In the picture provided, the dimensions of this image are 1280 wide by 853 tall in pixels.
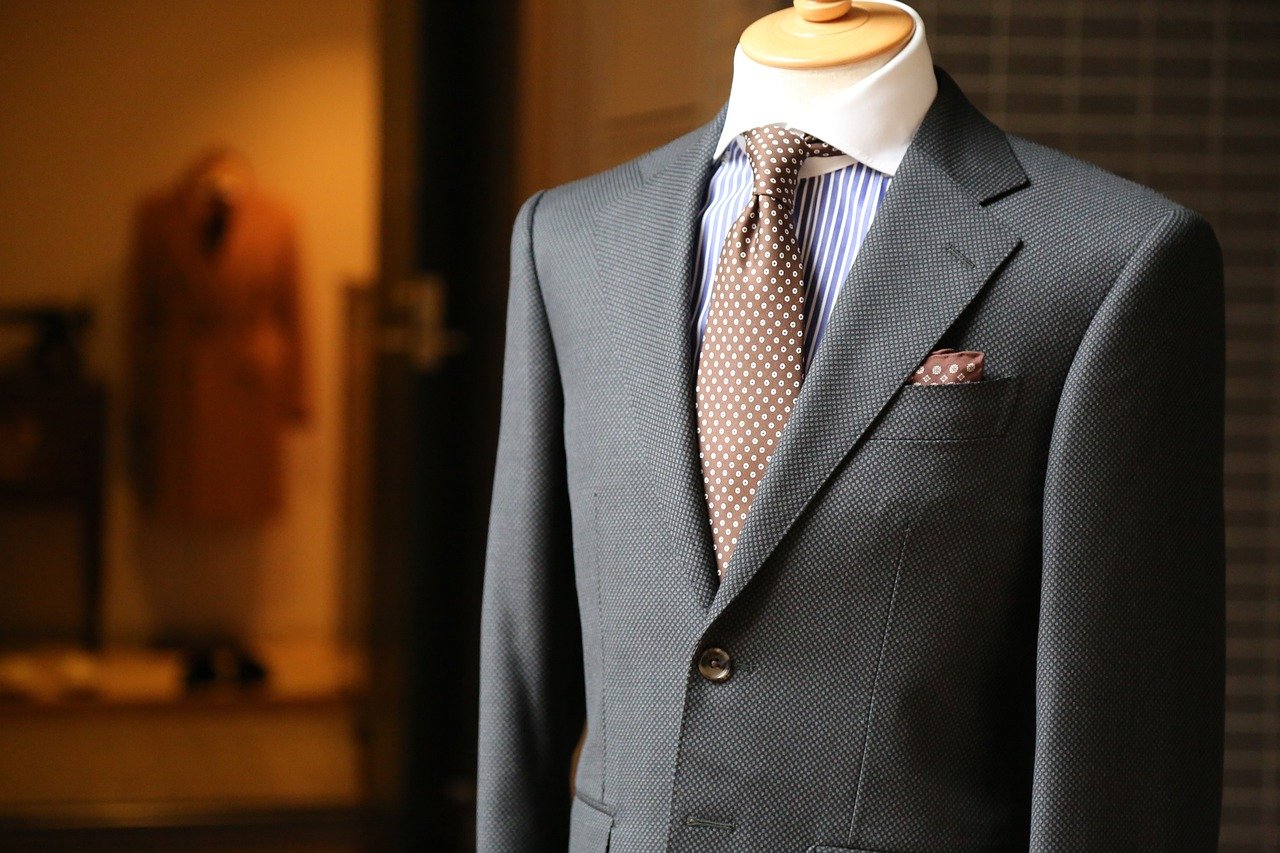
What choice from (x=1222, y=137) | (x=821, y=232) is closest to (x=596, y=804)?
(x=821, y=232)

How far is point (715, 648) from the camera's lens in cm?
101

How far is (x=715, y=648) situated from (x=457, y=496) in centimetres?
238

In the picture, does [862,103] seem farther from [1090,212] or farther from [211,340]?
[211,340]

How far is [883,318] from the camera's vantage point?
39.6 inches

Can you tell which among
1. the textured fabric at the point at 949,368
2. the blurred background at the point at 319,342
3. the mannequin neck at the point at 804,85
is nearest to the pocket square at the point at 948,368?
the textured fabric at the point at 949,368

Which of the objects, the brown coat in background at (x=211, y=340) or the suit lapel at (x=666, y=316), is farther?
the brown coat in background at (x=211, y=340)

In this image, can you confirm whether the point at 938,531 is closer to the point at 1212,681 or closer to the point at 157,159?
the point at 1212,681

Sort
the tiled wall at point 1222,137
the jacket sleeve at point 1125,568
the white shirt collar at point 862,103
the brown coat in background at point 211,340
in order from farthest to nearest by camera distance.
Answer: the brown coat in background at point 211,340
the tiled wall at point 1222,137
the white shirt collar at point 862,103
the jacket sleeve at point 1125,568

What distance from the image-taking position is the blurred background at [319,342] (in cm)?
260

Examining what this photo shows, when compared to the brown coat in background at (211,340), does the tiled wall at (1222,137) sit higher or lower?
higher

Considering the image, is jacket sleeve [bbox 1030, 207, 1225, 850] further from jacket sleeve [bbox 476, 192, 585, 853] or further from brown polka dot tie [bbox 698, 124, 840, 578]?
jacket sleeve [bbox 476, 192, 585, 853]

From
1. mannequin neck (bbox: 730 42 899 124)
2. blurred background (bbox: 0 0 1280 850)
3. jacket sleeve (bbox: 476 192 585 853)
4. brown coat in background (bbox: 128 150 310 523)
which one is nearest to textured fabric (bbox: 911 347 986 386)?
mannequin neck (bbox: 730 42 899 124)

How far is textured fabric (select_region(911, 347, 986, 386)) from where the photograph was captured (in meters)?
0.99

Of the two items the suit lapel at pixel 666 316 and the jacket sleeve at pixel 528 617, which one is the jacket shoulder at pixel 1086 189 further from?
the jacket sleeve at pixel 528 617
